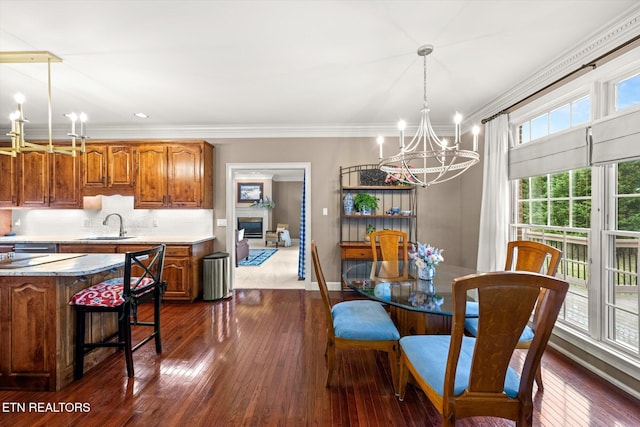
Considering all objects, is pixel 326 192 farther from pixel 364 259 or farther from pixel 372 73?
pixel 372 73

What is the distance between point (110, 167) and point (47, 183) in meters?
1.02

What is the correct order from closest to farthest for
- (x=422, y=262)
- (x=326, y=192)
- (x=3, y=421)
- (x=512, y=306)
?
1. (x=512, y=306)
2. (x=3, y=421)
3. (x=422, y=262)
4. (x=326, y=192)

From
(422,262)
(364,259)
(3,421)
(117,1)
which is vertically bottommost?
(3,421)

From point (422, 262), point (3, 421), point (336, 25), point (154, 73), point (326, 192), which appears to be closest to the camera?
point (3, 421)

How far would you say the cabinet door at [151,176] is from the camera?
13.8 ft

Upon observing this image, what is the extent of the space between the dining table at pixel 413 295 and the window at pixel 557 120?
1634 mm

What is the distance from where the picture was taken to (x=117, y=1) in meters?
1.79

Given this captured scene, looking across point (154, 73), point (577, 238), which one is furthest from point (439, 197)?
point (154, 73)

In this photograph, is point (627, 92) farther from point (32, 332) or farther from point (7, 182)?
point (7, 182)

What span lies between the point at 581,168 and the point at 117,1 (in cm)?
367

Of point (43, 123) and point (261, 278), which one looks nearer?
point (43, 123)

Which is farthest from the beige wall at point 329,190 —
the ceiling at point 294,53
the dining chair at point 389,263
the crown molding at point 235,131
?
the dining chair at point 389,263

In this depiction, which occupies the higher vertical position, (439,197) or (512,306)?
(439,197)

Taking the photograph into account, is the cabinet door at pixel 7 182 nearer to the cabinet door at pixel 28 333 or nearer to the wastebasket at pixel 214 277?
the wastebasket at pixel 214 277
